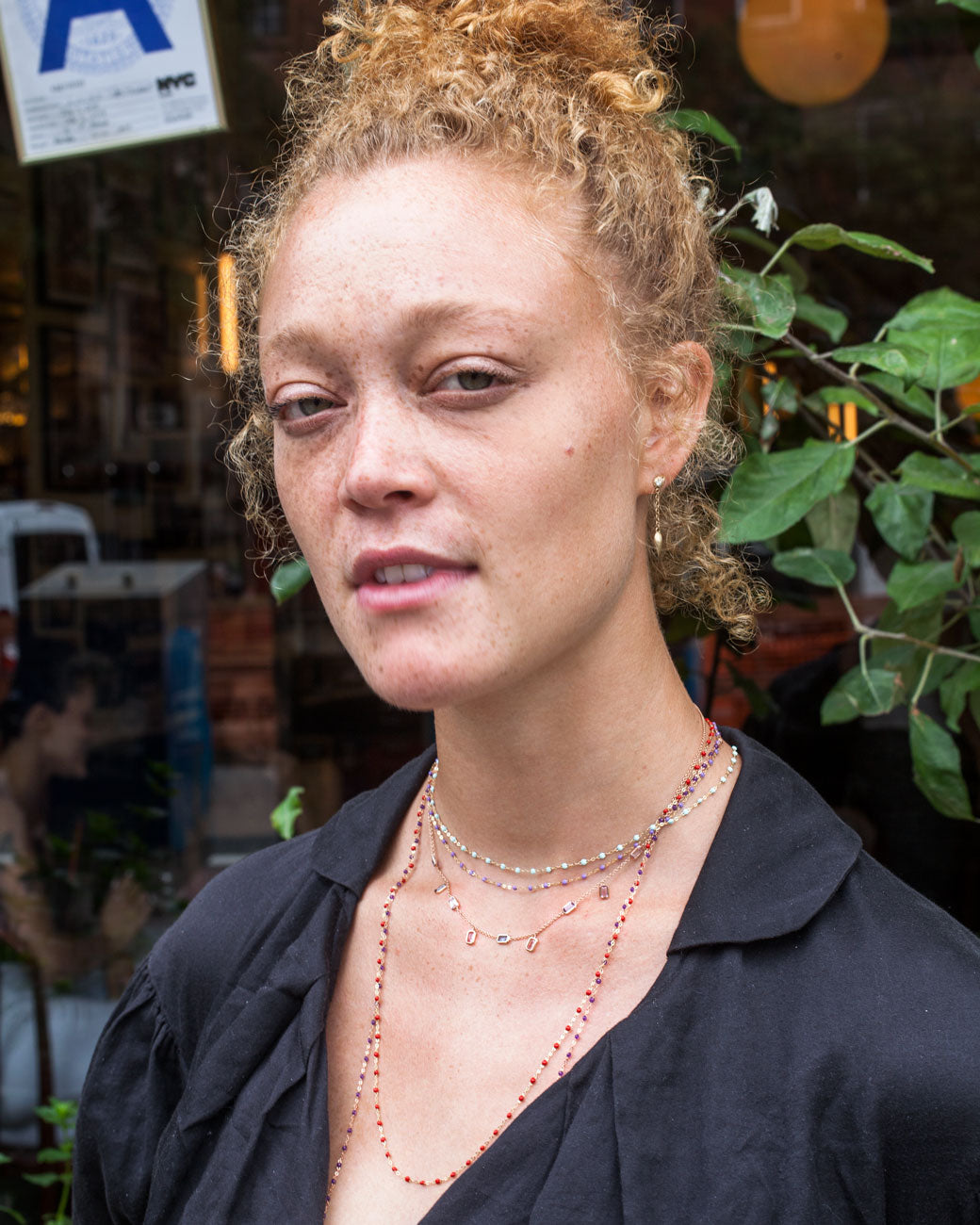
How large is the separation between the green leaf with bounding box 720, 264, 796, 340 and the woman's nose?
0.47 metres

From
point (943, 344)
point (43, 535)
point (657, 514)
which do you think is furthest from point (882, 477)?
point (43, 535)

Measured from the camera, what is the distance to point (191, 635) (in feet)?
8.64

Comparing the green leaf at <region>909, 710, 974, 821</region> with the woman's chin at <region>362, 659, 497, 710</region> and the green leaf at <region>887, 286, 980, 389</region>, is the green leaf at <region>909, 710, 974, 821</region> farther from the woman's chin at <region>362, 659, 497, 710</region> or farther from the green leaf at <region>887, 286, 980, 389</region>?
the woman's chin at <region>362, 659, 497, 710</region>

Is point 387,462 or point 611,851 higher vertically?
point 387,462

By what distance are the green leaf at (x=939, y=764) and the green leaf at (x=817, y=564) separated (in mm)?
200

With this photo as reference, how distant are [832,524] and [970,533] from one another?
0.25 m

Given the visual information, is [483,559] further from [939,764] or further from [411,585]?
[939,764]

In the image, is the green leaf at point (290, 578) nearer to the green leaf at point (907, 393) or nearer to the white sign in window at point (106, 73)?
the green leaf at point (907, 393)

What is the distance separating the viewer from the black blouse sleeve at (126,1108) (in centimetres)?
124

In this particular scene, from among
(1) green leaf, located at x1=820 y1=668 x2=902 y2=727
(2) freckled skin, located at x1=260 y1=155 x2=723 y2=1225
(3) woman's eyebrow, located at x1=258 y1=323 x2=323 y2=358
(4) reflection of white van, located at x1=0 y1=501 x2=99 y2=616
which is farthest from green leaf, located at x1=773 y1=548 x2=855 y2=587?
(4) reflection of white van, located at x1=0 y1=501 x2=99 y2=616

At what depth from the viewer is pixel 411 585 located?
971 millimetres

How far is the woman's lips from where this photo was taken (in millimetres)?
963

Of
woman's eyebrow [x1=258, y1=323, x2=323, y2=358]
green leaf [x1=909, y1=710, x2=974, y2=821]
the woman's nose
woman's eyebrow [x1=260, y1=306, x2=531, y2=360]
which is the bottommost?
green leaf [x1=909, y1=710, x2=974, y2=821]

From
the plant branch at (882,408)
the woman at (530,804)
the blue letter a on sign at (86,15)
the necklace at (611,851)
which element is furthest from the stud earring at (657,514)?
the blue letter a on sign at (86,15)
